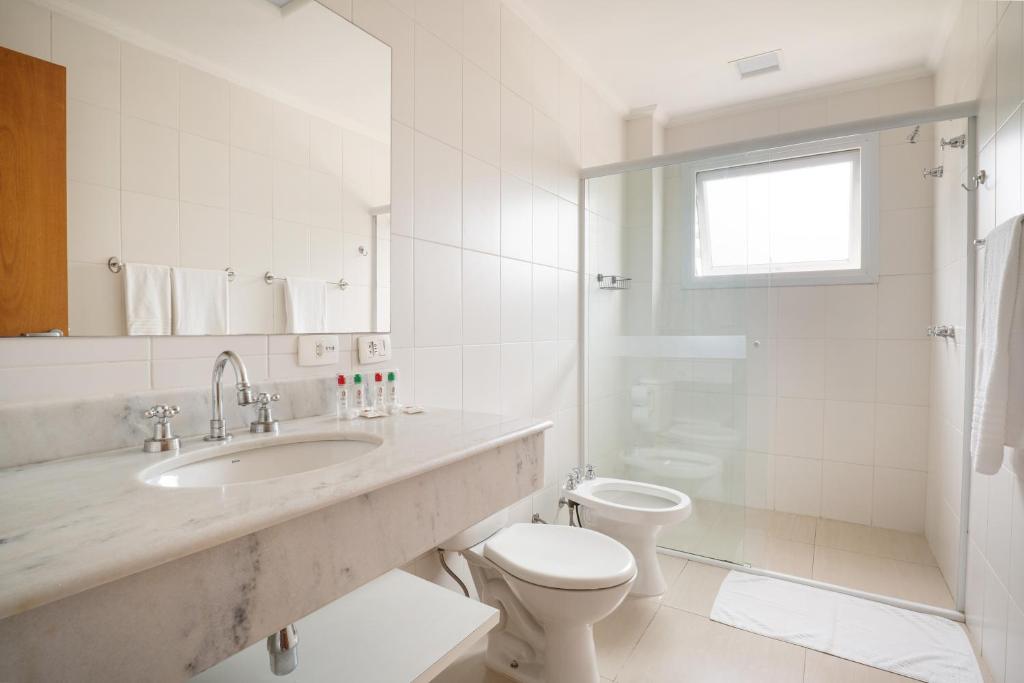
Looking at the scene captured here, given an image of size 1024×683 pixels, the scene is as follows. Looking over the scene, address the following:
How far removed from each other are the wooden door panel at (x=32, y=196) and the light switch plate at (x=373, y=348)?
660 mm

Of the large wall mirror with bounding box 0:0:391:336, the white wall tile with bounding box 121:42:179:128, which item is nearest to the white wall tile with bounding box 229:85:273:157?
the large wall mirror with bounding box 0:0:391:336

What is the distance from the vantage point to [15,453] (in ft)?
2.78

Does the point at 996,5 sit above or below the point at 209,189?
above

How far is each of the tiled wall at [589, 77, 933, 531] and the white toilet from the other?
102cm

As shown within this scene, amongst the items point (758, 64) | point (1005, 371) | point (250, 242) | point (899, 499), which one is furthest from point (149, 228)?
point (899, 499)

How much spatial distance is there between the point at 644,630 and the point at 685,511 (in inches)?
18.1

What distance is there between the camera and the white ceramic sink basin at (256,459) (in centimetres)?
92

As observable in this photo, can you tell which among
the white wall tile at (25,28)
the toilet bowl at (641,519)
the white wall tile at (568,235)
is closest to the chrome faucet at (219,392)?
the white wall tile at (25,28)

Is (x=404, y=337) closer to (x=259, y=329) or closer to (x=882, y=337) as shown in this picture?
(x=259, y=329)

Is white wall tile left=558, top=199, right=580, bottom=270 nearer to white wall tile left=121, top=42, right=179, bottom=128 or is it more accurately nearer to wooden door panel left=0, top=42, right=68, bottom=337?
white wall tile left=121, top=42, right=179, bottom=128

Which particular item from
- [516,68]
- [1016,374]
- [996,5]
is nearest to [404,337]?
[516,68]

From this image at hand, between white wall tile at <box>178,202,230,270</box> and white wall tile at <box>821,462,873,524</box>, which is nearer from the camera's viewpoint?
white wall tile at <box>178,202,230,270</box>

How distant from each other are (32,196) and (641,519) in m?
1.95

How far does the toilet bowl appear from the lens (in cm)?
200
